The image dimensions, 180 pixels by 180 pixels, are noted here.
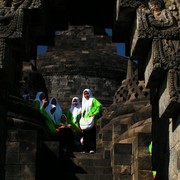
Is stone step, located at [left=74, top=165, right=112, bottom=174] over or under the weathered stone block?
under

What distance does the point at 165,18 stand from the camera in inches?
386

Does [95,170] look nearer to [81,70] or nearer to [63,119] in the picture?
[63,119]

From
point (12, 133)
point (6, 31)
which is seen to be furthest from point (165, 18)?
point (12, 133)

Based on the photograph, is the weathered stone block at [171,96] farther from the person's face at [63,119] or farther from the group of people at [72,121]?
the person's face at [63,119]

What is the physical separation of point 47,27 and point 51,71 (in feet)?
95.4

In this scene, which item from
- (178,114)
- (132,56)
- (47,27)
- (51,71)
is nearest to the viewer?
(178,114)

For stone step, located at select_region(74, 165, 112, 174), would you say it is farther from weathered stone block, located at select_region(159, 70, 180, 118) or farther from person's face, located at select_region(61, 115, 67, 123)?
weathered stone block, located at select_region(159, 70, 180, 118)

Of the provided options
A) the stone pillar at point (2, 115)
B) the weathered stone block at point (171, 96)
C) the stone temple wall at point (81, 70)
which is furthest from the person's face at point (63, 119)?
the stone temple wall at point (81, 70)

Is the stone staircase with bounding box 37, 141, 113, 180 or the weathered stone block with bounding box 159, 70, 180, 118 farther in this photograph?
the stone staircase with bounding box 37, 141, 113, 180

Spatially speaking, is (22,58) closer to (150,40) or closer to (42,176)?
(150,40)

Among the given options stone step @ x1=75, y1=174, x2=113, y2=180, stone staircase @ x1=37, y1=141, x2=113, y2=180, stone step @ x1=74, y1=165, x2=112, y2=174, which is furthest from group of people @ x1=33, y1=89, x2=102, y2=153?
stone step @ x1=75, y1=174, x2=113, y2=180

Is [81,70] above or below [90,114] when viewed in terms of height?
above

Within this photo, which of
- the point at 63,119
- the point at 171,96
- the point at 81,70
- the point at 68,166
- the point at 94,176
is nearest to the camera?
the point at 171,96

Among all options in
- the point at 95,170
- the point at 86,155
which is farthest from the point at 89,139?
the point at 95,170
